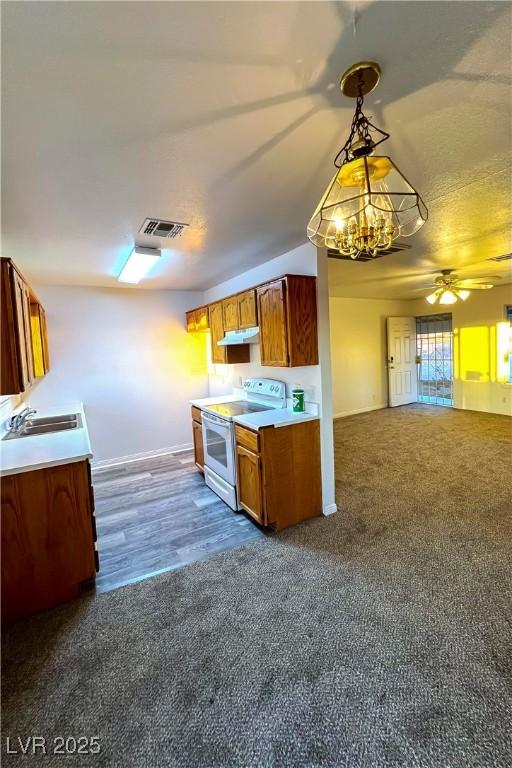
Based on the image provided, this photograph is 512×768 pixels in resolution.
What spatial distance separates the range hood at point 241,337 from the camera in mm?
3360

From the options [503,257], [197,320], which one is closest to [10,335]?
[197,320]

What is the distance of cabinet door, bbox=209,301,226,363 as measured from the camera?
160 inches

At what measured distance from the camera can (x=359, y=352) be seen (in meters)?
7.16

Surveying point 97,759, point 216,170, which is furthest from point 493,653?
point 216,170

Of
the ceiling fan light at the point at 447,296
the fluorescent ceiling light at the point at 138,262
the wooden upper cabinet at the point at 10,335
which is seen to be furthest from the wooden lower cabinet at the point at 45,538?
the ceiling fan light at the point at 447,296

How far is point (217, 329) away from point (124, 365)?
1.60m

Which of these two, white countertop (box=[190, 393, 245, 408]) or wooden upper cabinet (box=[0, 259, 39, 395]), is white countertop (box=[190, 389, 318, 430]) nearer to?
white countertop (box=[190, 393, 245, 408])

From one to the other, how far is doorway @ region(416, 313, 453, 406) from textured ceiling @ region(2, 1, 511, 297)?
219 inches

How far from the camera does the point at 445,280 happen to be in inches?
190

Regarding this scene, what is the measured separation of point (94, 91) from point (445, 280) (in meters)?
4.98

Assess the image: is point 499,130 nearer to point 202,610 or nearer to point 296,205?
point 296,205

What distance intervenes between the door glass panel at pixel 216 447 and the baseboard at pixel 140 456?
1.59 m

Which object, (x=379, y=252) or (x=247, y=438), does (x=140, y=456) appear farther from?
(x=379, y=252)

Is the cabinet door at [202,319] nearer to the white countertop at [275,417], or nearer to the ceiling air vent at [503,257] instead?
the white countertop at [275,417]
